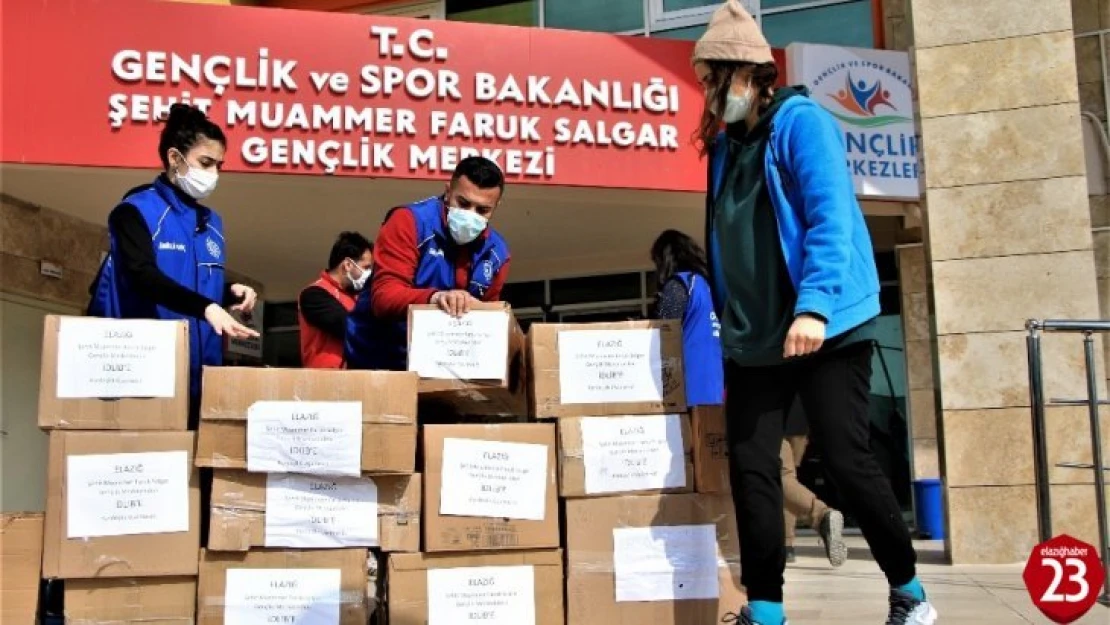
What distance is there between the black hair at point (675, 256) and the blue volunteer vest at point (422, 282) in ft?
4.28

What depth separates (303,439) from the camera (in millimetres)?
2656

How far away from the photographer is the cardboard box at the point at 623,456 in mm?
2811

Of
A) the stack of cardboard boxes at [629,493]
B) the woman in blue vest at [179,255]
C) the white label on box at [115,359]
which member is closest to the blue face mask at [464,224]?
the stack of cardboard boxes at [629,493]

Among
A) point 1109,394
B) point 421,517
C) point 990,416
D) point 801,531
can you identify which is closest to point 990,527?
point 990,416

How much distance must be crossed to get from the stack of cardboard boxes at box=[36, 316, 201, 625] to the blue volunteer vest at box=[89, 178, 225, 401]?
204mm

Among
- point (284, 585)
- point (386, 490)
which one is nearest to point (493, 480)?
point (386, 490)

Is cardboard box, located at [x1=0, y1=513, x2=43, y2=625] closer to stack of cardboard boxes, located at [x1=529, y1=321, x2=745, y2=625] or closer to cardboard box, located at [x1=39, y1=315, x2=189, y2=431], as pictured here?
cardboard box, located at [x1=39, y1=315, x2=189, y2=431]

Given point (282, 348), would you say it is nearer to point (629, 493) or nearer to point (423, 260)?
point (423, 260)

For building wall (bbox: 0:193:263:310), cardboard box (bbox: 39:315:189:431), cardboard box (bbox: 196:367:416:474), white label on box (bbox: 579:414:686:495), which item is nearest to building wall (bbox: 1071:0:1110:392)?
white label on box (bbox: 579:414:686:495)

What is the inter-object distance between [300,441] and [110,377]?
1.81 feet

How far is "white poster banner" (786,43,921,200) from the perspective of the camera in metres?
7.65

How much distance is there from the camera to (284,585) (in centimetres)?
264

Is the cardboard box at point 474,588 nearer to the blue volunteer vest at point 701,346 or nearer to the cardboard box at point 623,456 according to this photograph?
the cardboard box at point 623,456

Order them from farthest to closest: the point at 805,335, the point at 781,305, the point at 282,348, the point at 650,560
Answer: the point at 282,348, the point at 650,560, the point at 781,305, the point at 805,335
